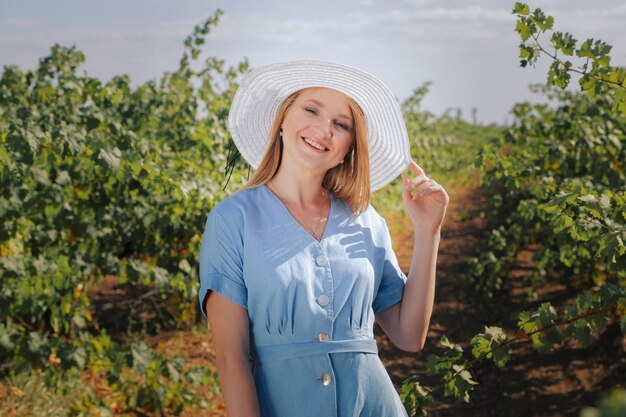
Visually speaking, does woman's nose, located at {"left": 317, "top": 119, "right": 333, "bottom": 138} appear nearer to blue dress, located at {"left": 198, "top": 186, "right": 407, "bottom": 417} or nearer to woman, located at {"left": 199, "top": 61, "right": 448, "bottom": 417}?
woman, located at {"left": 199, "top": 61, "right": 448, "bottom": 417}

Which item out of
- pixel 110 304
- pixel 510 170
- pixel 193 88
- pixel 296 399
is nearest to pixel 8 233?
pixel 110 304

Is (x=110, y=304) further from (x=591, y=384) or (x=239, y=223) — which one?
(x=239, y=223)

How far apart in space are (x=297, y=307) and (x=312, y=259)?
12 cm

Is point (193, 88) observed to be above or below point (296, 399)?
above

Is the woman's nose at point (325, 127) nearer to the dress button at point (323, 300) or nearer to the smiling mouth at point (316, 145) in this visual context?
the smiling mouth at point (316, 145)

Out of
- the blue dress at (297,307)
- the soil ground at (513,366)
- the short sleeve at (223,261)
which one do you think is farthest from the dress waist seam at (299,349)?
the soil ground at (513,366)

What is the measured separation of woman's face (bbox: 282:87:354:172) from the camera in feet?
5.98

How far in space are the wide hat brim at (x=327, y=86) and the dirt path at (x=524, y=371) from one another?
270cm

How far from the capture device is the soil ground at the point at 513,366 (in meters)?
4.51

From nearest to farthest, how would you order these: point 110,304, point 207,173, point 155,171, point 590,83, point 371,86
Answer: point 371,86, point 590,83, point 155,171, point 207,173, point 110,304

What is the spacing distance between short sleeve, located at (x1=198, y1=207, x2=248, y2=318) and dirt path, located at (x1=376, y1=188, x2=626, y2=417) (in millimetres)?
3053

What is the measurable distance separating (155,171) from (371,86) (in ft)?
5.72

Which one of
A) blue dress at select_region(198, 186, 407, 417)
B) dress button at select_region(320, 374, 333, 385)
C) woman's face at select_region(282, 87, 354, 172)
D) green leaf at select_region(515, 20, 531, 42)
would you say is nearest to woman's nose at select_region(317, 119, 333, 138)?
woman's face at select_region(282, 87, 354, 172)

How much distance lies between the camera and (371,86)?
197 centimetres
